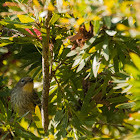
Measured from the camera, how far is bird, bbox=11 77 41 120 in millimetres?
4457

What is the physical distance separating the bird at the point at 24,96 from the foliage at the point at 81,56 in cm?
123

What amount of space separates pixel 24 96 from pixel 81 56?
9.27 feet

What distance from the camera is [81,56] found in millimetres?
1921

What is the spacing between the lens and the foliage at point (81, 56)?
4.95 ft

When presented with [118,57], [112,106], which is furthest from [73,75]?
[118,57]

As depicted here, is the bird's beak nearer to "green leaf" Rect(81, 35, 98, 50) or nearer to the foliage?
the foliage

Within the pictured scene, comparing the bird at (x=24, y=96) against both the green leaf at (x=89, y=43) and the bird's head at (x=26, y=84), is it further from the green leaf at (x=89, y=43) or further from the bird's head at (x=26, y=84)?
the green leaf at (x=89, y=43)

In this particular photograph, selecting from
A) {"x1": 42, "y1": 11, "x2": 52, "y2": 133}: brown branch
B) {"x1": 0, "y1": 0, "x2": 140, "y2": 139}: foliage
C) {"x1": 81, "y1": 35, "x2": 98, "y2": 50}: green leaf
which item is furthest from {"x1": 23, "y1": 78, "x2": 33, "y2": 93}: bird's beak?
{"x1": 81, "y1": 35, "x2": 98, "y2": 50}: green leaf

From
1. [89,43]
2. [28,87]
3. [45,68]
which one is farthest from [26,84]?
[89,43]

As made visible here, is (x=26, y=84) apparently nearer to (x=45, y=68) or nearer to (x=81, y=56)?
(x=45, y=68)

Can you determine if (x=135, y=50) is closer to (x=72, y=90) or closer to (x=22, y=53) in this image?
(x=72, y=90)

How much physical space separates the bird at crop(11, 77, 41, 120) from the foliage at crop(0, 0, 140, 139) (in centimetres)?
123

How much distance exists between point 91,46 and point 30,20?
531mm

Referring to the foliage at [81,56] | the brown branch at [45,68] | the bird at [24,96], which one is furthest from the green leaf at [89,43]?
A: the bird at [24,96]
